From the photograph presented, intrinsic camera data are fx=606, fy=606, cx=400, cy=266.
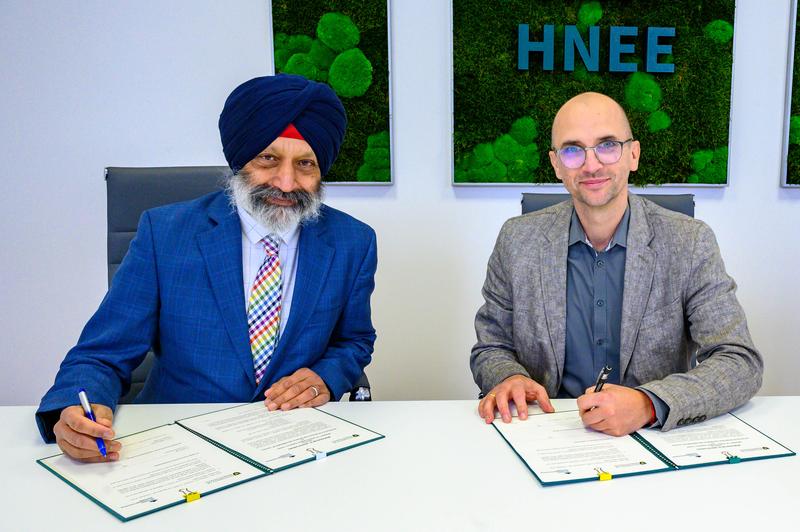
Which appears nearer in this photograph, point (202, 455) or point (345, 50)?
point (202, 455)

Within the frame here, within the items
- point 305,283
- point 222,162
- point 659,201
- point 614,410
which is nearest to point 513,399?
point 614,410

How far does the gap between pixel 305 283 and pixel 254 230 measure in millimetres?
200

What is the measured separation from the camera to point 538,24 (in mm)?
2604

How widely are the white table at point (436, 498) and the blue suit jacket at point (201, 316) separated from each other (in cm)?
38

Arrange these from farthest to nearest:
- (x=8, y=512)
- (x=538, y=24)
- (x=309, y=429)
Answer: (x=538, y=24) < (x=309, y=429) < (x=8, y=512)

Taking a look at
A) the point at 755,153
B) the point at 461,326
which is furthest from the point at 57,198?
the point at 755,153

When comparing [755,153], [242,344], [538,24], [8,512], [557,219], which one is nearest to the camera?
[8,512]

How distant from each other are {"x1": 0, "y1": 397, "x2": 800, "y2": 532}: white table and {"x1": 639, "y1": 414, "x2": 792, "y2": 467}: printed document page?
0.10 ft

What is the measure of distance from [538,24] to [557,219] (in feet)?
4.10

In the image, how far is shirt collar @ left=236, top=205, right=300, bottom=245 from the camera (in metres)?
1.59

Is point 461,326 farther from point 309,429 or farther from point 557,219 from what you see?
point 309,429

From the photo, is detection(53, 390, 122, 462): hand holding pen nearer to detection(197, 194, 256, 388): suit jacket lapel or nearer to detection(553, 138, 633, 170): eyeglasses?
detection(197, 194, 256, 388): suit jacket lapel

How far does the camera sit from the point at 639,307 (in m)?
1.56

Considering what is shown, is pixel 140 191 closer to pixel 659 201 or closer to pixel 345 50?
pixel 345 50
